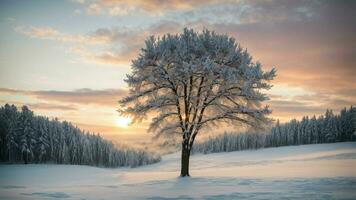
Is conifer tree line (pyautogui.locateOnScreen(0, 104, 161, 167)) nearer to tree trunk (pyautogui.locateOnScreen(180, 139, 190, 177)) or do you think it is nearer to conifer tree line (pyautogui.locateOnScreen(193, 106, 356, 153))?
conifer tree line (pyautogui.locateOnScreen(193, 106, 356, 153))

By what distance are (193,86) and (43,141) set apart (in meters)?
56.9

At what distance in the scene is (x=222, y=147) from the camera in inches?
5763

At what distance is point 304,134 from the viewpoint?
393 ft

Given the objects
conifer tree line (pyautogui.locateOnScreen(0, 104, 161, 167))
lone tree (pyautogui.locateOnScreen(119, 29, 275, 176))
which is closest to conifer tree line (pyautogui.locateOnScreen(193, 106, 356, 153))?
conifer tree line (pyautogui.locateOnScreen(0, 104, 161, 167))

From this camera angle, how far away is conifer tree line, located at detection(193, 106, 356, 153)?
10394 centimetres

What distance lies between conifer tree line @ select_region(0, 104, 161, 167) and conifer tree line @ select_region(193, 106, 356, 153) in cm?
4420

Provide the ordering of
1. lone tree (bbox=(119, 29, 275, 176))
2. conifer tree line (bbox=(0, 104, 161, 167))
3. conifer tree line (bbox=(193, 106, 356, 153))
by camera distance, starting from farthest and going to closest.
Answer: conifer tree line (bbox=(193, 106, 356, 153)), conifer tree line (bbox=(0, 104, 161, 167)), lone tree (bbox=(119, 29, 275, 176))

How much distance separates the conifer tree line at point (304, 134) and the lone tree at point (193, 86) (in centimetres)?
6840

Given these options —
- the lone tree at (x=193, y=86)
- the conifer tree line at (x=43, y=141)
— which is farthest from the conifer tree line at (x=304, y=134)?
the lone tree at (x=193, y=86)

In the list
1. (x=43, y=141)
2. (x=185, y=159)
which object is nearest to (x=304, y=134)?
(x=43, y=141)

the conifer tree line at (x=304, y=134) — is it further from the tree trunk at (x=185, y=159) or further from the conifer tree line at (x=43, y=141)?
the tree trunk at (x=185, y=159)

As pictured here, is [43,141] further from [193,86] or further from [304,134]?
[304,134]

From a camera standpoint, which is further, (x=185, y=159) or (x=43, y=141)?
(x=43, y=141)

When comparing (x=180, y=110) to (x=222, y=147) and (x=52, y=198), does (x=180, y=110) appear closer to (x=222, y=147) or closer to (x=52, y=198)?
(x=52, y=198)
